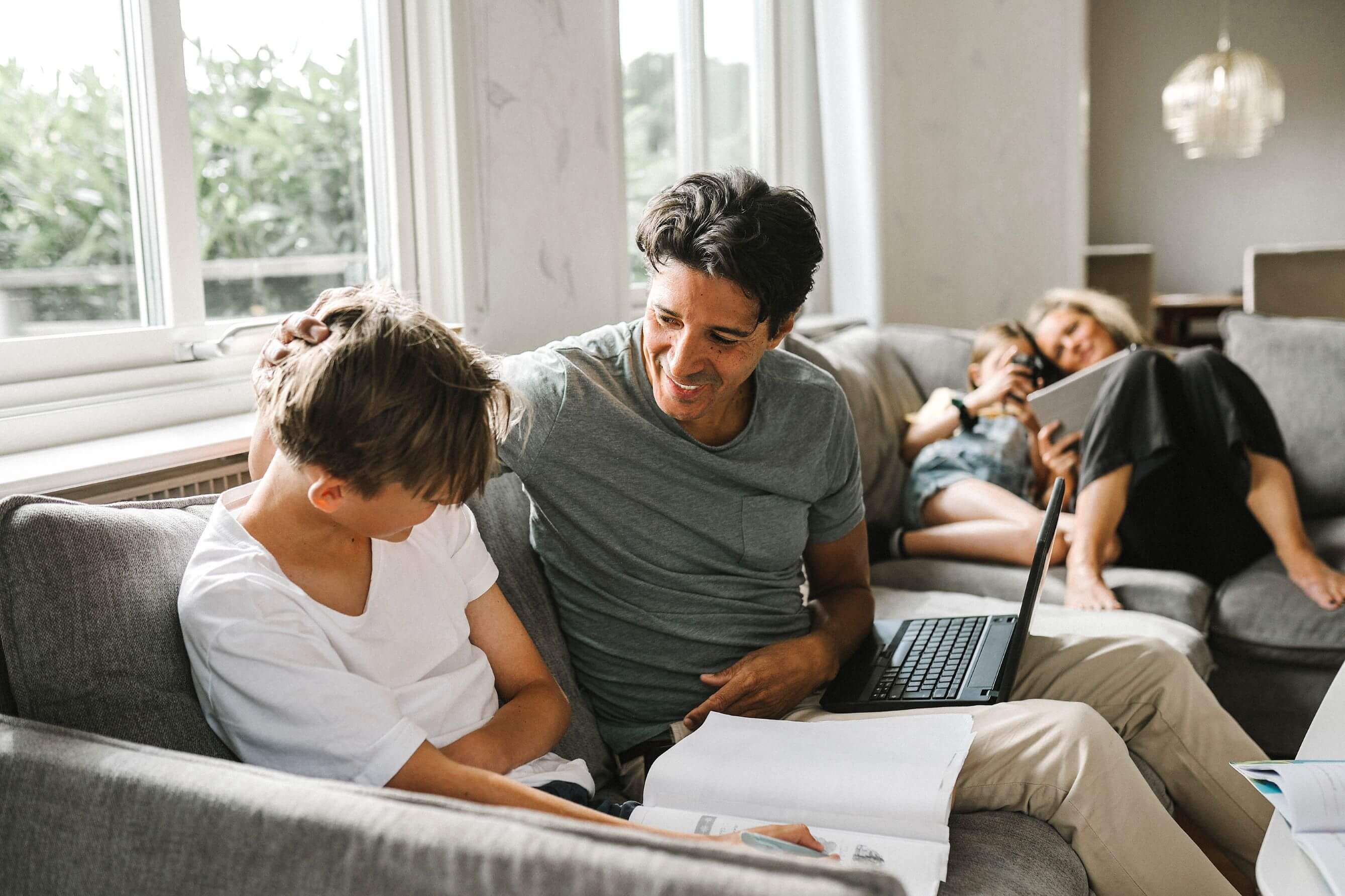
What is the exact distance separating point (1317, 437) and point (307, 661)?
2.49 m

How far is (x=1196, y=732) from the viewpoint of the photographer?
144 centimetres

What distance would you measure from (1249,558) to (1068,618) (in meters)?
0.53

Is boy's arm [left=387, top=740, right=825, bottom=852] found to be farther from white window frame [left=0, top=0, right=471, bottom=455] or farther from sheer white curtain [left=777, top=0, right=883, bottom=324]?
sheer white curtain [left=777, top=0, right=883, bottom=324]

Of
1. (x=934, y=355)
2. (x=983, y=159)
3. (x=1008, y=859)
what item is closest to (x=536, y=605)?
(x=1008, y=859)

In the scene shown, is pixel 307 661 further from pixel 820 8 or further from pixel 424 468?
pixel 820 8

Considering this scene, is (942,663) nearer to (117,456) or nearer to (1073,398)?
(117,456)

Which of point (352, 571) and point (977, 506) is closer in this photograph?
point (352, 571)

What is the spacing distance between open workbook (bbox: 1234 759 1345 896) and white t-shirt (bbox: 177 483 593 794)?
0.71m

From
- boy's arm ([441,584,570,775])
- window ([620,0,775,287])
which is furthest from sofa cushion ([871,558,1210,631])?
boy's arm ([441,584,570,775])

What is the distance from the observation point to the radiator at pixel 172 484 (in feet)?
4.35

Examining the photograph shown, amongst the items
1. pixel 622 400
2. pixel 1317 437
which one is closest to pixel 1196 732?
pixel 622 400

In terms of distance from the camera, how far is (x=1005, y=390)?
266 centimetres

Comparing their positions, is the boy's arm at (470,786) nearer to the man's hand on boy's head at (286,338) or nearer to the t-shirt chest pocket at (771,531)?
the man's hand on boy's head at (286,338)

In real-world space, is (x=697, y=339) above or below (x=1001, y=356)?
above
